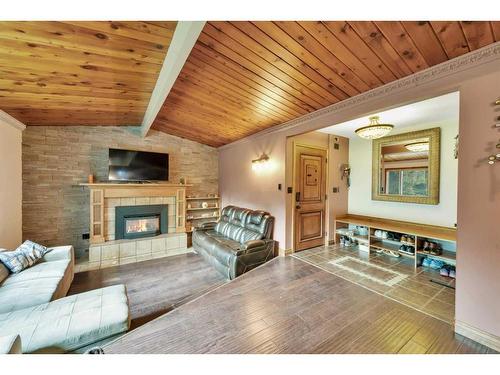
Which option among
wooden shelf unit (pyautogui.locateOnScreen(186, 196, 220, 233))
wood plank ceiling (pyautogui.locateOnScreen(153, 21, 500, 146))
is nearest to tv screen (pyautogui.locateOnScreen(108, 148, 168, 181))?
wooden shelf unit (pyautogui.locateOnScreen(186, 196, 220, 233))

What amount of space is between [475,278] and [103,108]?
5087mm

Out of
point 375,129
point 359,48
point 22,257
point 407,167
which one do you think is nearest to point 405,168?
point 407,167

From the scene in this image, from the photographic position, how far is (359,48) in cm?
173

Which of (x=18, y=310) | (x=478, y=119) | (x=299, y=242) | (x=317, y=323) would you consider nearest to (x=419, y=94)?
(x=478, y=119)

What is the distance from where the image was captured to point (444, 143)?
131 inches

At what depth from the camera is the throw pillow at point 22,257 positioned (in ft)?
7.30

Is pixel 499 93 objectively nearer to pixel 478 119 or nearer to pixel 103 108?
pixel 478 119

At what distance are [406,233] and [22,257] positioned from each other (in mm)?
5299

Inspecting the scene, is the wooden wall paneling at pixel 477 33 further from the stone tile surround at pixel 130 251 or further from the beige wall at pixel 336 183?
the stone tile surround at pixel 130 251

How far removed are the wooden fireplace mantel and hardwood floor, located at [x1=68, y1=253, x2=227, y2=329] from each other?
2.80 feet

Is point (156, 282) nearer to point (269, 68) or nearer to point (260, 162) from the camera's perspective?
point (260, 162)

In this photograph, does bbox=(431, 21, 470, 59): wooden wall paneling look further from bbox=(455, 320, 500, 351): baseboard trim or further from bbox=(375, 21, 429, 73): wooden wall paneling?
bbox=(455, 320, 500, 351): baseboard trim
